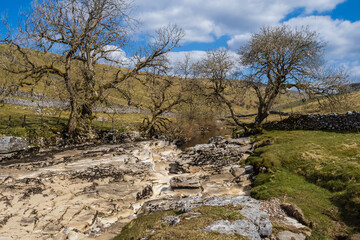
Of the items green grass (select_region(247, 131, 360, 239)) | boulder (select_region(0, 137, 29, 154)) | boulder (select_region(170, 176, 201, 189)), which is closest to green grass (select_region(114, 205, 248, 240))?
green grass (select_region(247, 131, 360, 239))

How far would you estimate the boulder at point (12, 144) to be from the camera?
17.9m

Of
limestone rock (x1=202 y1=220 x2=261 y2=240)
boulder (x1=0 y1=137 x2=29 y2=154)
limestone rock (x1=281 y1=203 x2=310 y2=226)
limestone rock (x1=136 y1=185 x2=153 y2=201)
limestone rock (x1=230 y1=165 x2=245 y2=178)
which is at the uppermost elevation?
boulder (x1=0 y1=137 x2=29 y2=154)

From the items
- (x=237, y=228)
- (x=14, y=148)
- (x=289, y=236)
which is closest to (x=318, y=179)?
(x=289, y=236)

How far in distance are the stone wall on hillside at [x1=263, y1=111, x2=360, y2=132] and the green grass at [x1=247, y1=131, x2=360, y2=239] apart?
4.55m

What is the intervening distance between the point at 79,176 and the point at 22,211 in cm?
455

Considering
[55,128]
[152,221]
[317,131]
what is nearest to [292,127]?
[317,131]

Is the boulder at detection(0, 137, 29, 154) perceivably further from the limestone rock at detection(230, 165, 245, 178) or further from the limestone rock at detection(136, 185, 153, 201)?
the limestone rock at detection(230, 165, 245, 178)

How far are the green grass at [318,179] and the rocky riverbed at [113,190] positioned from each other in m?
0.95

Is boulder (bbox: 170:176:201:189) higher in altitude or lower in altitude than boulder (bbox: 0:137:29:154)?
lower

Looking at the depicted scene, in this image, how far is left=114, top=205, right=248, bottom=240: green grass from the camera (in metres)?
6.21

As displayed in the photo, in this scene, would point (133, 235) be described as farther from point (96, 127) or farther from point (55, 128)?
point (96, 127)

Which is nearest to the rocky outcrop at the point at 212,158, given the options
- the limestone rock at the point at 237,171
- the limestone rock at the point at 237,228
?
the limestone rock at the point at 237,171

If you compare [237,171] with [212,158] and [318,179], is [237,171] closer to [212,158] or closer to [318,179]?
[212,158]

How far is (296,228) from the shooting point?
7.84 m
